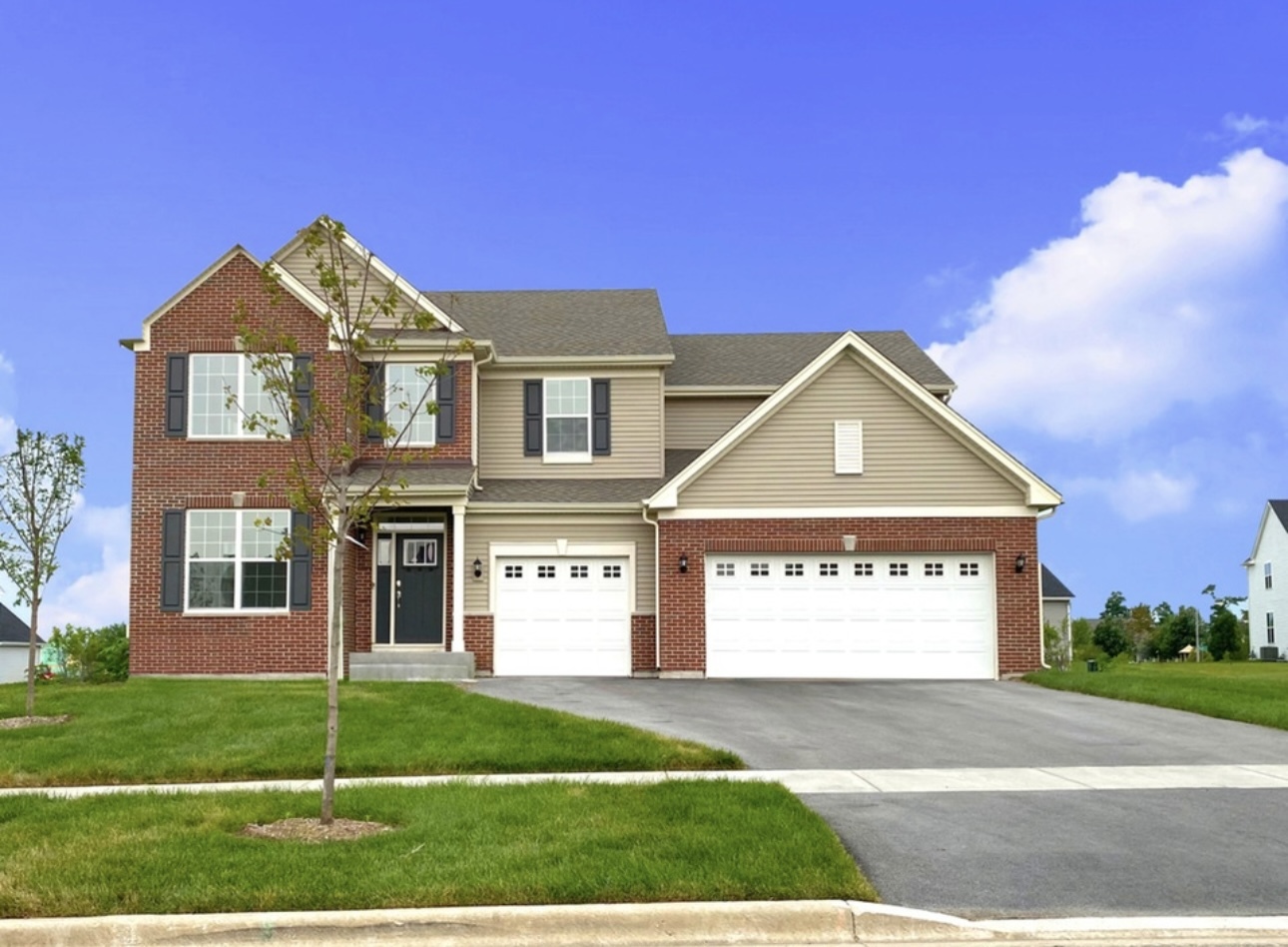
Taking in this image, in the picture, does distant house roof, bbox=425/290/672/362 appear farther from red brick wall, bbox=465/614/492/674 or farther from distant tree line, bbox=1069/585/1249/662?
distant tree line, bbox=1069/585/1249/662

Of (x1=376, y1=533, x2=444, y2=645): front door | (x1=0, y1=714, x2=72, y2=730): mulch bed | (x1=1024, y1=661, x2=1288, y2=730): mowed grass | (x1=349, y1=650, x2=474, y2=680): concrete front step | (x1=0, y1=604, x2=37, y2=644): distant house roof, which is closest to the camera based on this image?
(x1=0, y1=714, x2=72, y2=730): mulch bed

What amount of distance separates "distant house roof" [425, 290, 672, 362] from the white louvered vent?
4084 mm

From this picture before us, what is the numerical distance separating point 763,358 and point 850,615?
25.2 ft

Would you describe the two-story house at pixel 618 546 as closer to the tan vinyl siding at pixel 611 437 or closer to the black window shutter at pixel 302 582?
the black window shutter at pixel 302 582

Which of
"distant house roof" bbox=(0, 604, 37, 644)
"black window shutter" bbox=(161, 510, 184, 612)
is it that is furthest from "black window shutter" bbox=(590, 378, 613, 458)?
"distant house roof" bbox=(0, 604, 37, 644)

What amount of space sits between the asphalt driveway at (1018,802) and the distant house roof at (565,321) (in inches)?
324

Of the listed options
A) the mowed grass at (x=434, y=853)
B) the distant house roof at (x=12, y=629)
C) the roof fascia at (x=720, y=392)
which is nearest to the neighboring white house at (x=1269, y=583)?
the roof fascia at (x=720, y=392)

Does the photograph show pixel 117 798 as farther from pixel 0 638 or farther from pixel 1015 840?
pixel 0 638

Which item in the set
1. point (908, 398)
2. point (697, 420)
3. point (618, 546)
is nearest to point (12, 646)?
point (697, 420)

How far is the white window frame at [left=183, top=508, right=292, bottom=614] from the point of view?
22453 mm

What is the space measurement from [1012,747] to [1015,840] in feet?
17.4

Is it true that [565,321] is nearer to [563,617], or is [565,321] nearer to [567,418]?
[567,418]

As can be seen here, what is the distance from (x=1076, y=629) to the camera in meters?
51.3

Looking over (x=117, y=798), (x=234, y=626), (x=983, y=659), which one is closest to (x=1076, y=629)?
(x=983, y=659)
